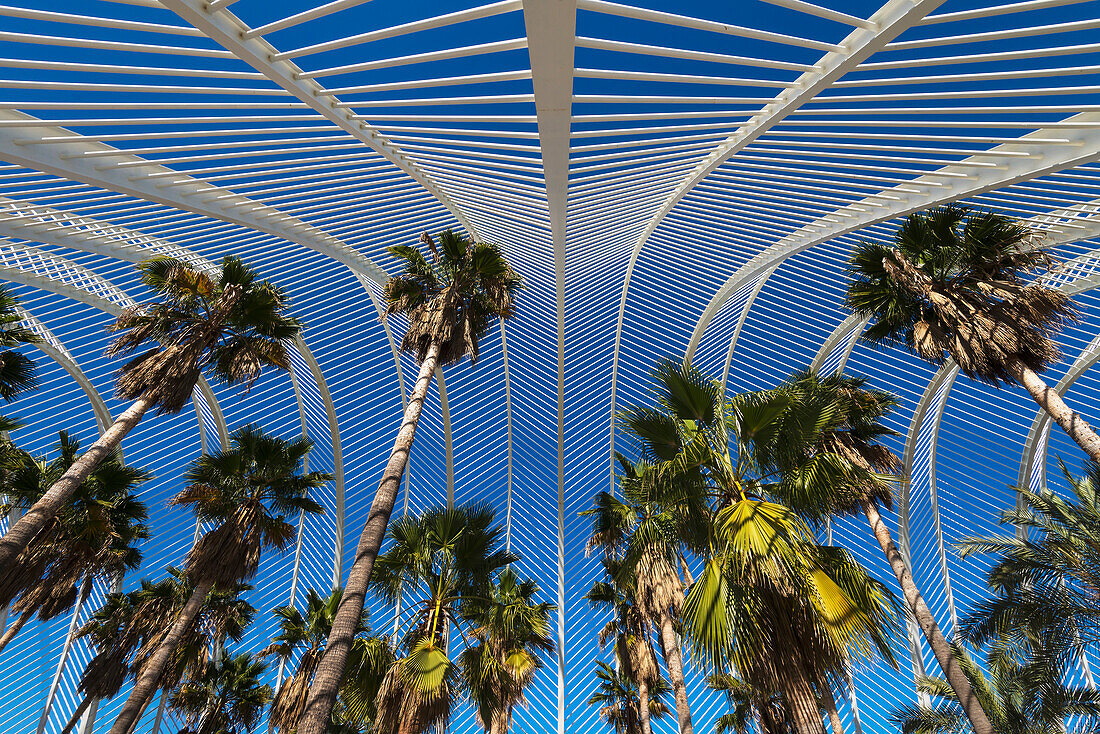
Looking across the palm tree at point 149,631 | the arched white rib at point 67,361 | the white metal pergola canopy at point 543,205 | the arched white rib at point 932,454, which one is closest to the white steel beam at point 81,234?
the white metal pergola canopy at point 543,205

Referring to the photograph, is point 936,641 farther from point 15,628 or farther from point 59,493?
point 15,628

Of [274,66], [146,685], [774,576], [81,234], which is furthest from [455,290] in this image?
[146,685]

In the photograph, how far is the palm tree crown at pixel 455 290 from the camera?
39.7 ft

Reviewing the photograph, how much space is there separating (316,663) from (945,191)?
60.0 ft

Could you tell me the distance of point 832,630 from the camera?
16.1 feet

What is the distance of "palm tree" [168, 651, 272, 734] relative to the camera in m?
18.3

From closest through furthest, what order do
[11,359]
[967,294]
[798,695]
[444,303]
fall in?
1. [798,695]
2. [967,294]
3. [11,359]
4. [444,303]

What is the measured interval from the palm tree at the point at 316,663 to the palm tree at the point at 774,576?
6654 mm

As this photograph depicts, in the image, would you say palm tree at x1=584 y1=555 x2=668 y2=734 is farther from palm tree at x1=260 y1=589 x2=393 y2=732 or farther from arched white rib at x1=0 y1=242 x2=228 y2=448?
arched white rib at x1=0 y1=242 x2=228 y2=448

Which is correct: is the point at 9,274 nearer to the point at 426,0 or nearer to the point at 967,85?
the point at 426,0

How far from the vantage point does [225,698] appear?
18.8 meters

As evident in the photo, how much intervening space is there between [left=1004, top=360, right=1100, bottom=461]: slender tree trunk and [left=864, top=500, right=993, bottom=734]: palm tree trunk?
4747mm

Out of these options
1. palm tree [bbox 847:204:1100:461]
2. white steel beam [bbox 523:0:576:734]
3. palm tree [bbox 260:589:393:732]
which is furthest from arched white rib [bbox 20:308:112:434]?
palm tree [bbox 847:204:1100:461]

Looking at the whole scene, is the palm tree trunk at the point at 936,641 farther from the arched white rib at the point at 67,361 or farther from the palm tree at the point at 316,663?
the arched white rib at the point at 67,361
